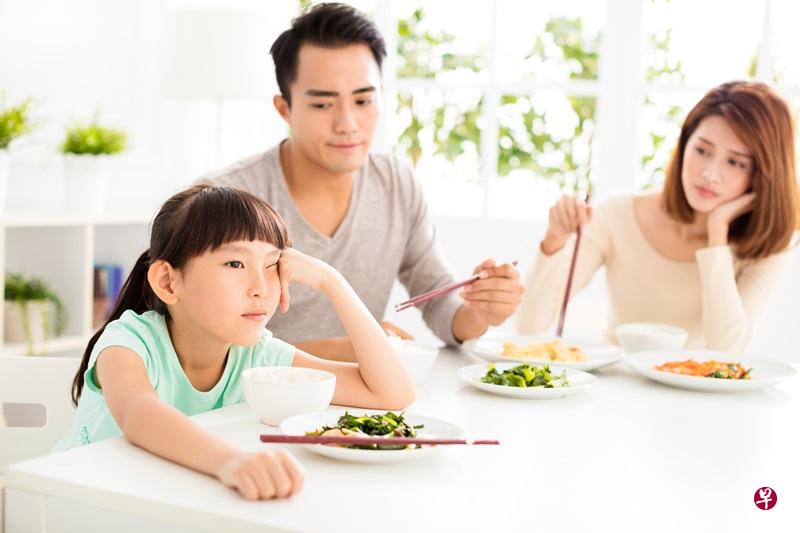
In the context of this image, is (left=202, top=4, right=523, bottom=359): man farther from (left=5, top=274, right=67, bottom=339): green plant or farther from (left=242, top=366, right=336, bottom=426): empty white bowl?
(left=5, top=274, right=67, bottom=339): green plant

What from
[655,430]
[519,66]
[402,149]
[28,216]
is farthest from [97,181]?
[655,430]

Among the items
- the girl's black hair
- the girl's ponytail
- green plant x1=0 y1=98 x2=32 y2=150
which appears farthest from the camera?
green plant x1=0 y1=98 x2=32 y2=150

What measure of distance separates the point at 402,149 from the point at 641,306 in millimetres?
2122

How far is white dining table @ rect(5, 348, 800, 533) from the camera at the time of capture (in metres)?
1.01

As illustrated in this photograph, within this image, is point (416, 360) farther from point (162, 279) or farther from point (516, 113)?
point (516, 113)

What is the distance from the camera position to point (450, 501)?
1064mm

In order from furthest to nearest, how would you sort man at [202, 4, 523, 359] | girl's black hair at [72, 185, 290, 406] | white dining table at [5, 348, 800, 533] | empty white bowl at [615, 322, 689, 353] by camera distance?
man at [202, 4, 523, 359], empty white bowl at [615, 322, 689, 353], girl's black hair at [72, 185, 290, 406], white dining table at [5, 348, 800, 533]

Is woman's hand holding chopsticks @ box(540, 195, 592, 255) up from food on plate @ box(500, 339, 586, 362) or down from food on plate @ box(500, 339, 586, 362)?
up

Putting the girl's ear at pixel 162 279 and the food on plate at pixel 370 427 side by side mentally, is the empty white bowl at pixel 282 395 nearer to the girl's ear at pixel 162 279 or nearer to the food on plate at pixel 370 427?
the food on plate at pixel 370 427

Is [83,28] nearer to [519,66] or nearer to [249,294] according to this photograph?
[519,66]

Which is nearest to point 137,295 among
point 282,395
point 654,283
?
point 282,395

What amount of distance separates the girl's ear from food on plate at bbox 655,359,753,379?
3.15 ft

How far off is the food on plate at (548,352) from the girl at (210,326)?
48 cm

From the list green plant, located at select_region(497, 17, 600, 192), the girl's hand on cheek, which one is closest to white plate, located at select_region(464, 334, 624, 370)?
the girl's hand on cheek
